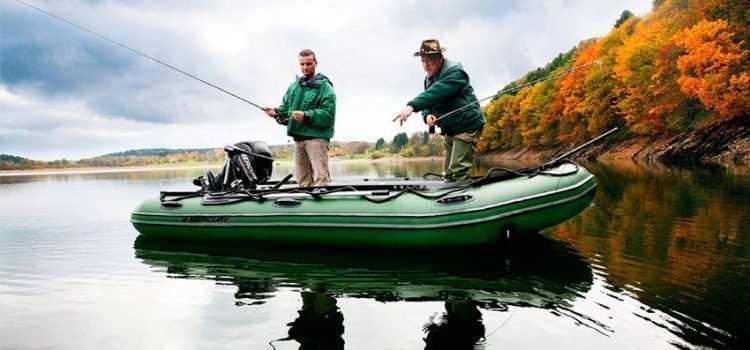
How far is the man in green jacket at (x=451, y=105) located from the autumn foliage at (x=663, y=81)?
17.2 meters

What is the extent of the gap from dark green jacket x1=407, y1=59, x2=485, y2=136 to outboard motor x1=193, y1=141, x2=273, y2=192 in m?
2.93

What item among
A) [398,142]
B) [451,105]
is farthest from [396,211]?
[398,142]

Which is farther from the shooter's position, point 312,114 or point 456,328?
point 312,114

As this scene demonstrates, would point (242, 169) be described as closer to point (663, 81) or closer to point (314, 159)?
point (314, 159)

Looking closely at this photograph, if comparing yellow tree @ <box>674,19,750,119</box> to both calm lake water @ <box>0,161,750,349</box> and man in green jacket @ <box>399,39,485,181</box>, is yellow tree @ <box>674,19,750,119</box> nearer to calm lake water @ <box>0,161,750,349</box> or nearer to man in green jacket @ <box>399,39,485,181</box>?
calm lake water @ <box>0,161,750,349</box>

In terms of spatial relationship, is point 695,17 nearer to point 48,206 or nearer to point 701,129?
point 701,129

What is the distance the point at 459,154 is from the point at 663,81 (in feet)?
114

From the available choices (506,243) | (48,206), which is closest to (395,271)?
(506,243)

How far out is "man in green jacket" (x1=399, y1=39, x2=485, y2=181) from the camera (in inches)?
258

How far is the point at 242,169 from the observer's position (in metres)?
8.01

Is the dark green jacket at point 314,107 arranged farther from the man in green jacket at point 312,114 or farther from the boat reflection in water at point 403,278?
the boat reflection in water at point 403,278

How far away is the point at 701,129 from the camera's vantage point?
3256 centimetres

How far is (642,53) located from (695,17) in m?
4.86

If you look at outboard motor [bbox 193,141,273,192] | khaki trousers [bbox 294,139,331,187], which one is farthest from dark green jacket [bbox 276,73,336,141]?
outboard motor [bbox 193,141,273,192]
